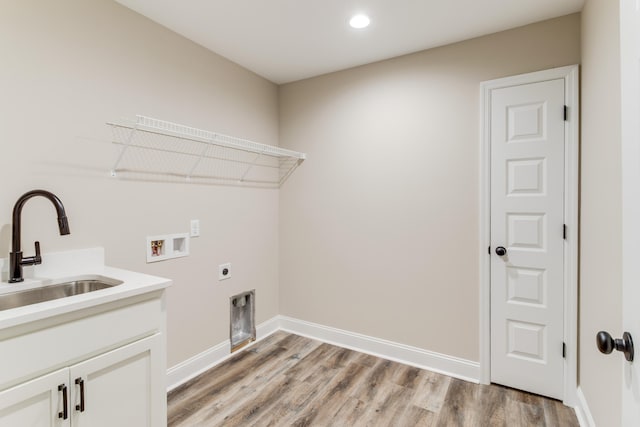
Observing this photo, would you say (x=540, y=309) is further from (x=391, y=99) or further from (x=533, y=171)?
(x=391, y=99)

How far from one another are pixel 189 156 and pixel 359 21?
58.4 inches

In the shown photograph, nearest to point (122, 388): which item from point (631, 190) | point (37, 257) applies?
point (37, 257)

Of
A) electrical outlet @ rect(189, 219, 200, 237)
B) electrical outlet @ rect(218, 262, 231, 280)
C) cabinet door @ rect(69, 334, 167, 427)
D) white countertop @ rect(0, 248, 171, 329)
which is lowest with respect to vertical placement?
cabinet door @ rect(69, 334, 167, 427)

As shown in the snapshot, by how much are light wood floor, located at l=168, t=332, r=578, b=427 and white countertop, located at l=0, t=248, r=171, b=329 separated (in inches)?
38.1

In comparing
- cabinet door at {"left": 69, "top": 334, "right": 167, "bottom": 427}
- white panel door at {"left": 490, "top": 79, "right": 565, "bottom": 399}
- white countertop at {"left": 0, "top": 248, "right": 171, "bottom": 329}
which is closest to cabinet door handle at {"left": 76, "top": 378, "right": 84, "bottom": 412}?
cabinet door at {"left": 69, "top": 334, "right": 167, "bottom": 427}

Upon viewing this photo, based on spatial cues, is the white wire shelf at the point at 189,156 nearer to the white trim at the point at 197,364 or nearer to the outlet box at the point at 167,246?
the outlet box at the point at 167,246

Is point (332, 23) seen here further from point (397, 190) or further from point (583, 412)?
point (583, 412)

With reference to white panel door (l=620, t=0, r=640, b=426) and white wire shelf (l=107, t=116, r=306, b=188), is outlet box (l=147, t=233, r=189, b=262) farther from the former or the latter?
white panel door (l=620, t=0, r=640, b=426)

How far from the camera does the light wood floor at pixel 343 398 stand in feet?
6.31

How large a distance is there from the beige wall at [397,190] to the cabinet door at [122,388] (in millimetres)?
1727

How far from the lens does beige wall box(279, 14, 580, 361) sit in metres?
2.33

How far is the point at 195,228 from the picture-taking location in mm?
2400

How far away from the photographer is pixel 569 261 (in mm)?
2029

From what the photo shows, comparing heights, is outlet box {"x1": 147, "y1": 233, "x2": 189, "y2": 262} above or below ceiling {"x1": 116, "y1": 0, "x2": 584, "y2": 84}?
below
